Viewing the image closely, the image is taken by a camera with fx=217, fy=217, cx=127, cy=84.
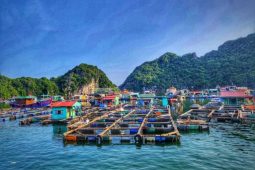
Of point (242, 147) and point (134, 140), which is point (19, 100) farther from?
point (242, 147)

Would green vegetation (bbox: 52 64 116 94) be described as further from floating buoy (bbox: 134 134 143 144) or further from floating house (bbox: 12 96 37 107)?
floating buoy (bbox: 134 134 143 144)

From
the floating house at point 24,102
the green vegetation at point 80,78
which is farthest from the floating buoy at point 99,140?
the green vegetation at point 80,78

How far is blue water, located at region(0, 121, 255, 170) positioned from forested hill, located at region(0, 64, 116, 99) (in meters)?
84.9

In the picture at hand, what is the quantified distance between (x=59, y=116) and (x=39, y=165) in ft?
84.6

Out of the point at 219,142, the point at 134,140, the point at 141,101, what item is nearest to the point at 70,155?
the point at 134,140

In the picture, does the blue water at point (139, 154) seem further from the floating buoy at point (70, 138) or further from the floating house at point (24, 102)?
the floating house at point (24, 102)

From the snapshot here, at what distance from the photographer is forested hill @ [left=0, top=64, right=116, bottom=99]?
109262 mm

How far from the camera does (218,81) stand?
15338 cm

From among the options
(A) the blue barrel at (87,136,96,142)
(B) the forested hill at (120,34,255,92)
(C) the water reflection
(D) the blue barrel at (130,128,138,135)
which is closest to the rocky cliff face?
(B) the forested hill at (120,34,255,92)

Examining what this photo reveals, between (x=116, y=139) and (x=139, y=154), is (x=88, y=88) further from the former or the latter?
(x=139, y=154)

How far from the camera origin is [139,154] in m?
22.3

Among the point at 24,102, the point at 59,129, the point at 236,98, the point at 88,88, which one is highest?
the point at 88,88

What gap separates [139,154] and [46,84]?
114 meters

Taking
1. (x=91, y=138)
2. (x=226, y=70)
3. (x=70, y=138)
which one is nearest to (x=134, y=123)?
(x=91, y=138)
